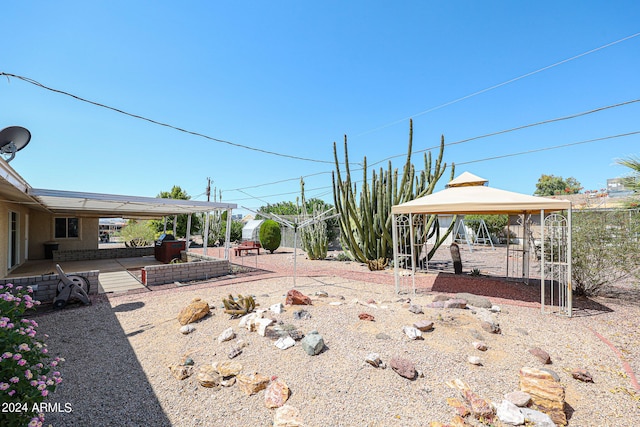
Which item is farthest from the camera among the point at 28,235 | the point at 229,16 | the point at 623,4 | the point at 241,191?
the point at 241,191

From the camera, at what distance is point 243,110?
11.5m

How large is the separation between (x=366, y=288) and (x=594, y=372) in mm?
4532

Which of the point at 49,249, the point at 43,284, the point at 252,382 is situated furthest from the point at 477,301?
the point at 49,249

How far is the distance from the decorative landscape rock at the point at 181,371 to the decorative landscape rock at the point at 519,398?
3378mm

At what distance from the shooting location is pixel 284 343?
373cm

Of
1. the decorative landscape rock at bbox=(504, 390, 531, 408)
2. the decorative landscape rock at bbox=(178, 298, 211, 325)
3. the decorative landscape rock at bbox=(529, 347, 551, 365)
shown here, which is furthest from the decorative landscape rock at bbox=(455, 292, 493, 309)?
the decorative landscape rock at bbox=(178, 298, 211, 325)

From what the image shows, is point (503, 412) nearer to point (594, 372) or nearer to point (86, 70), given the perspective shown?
point (594, 372)

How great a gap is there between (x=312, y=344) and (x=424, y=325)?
1.64m

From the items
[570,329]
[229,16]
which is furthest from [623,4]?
[229,16]

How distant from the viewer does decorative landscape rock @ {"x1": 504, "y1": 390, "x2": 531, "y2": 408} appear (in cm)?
264

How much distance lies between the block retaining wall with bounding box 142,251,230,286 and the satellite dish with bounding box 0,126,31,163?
370 cm

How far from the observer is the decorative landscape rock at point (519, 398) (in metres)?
2.64

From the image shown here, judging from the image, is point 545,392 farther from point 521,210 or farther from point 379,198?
point 379,198

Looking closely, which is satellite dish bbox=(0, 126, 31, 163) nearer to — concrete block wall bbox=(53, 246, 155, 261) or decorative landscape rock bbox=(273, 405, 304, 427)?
decorative landscape rock bbox=(273, 405, 304, 427)
